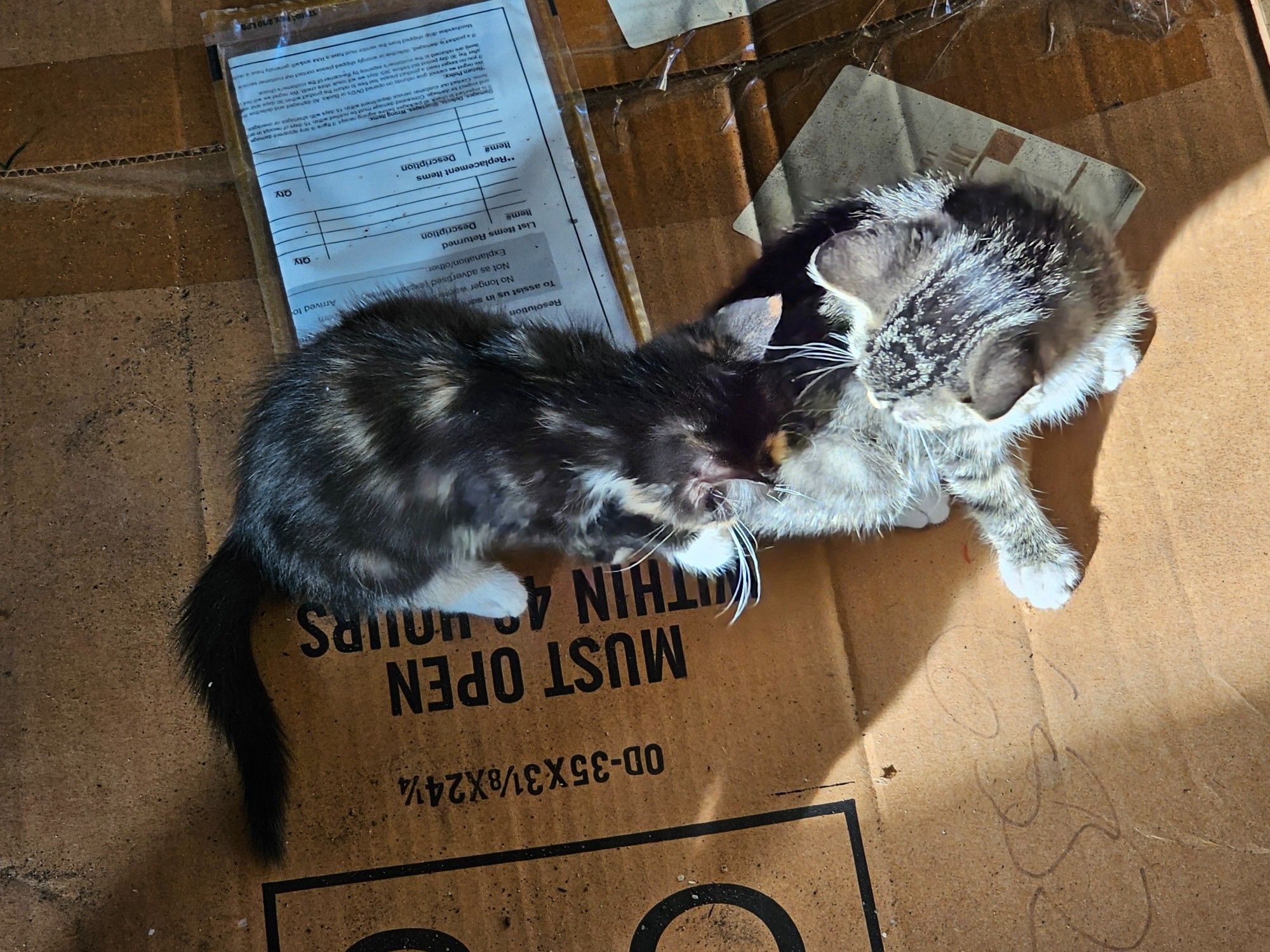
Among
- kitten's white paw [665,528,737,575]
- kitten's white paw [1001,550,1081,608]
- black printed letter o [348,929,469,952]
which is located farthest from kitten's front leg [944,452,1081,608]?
black printed letter o [348,929,469,952]

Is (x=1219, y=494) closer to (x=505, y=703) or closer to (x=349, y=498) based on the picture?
(x=505, y=703)

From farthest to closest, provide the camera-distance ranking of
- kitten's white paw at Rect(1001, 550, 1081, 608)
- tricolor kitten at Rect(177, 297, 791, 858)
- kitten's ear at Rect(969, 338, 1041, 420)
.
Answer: kitten's white paw at Rect(1001, 550, 1081, 608) → tricolor kitten at Rect(177, 297, 791, 858) → kitten's ear at Rect(969, 338, 1041, 420)

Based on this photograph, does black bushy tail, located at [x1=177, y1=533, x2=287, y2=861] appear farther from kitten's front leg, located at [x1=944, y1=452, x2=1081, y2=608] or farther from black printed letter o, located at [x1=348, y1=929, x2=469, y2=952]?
kitten's front leg, located at [x1=944, y1=452, x2=1081, y2=608]

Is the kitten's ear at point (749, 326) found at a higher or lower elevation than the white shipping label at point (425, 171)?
lower

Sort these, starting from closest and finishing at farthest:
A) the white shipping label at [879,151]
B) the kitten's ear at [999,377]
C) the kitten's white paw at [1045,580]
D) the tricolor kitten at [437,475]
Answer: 1. the kitten's ear at [999,377]
2. the tricolor kitten at [437,475]
3. the kitten's white paw at [1045,580]
4. the white shipping label at [879,151]

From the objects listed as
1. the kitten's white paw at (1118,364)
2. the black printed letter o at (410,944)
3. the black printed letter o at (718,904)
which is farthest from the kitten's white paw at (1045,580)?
the black printed letter o at (410,944)

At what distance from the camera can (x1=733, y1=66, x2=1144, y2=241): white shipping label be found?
4.00 feet

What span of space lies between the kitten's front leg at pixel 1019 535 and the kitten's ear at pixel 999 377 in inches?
7.8

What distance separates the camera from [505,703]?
44.6 inches

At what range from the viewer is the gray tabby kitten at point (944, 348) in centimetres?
94

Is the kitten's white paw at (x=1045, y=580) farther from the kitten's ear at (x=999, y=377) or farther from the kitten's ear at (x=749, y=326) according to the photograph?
the kitten's ear at (x=749, y=326)

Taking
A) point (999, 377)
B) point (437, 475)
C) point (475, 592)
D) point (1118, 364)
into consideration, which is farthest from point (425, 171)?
point (1118, 364)

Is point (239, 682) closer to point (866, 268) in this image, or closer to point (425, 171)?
point (425, 171)

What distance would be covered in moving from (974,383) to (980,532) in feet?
1.00
